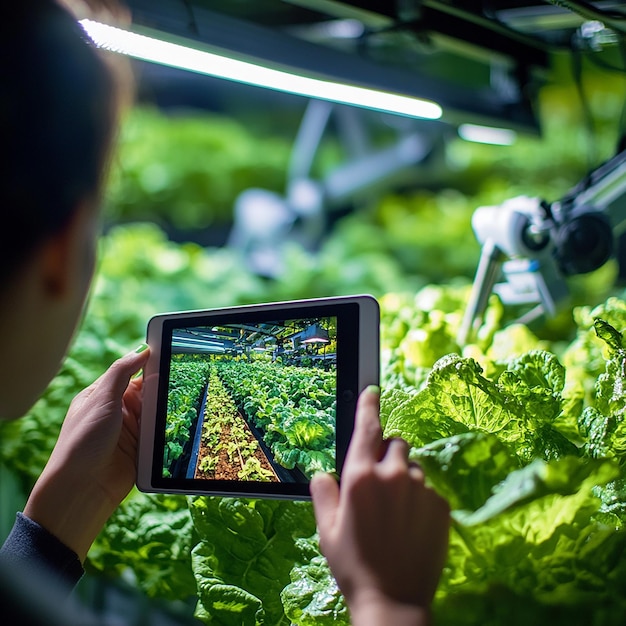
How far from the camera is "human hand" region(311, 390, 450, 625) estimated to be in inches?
23.7

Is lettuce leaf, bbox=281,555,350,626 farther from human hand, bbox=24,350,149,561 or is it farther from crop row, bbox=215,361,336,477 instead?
human hand, bbox=24,350,149,561

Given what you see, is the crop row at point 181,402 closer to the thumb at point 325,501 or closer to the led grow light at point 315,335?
the led grow light at point 315,335

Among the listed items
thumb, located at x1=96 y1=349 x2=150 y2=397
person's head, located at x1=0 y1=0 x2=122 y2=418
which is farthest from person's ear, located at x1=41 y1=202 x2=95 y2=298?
thumb, located at x1=96 y1=349 x2=150 y2=397

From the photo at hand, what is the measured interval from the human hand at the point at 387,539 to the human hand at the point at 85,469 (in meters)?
0.38

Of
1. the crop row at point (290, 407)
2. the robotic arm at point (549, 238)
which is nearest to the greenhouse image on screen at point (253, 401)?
the crop row at point (290, 407)

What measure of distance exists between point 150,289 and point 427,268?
1201 mm

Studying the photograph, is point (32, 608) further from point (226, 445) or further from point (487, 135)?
point (487, 135)

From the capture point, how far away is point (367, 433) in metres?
0.67

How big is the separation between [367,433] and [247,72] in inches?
29.6

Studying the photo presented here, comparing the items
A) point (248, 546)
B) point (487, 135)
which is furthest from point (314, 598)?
point (487, 135)

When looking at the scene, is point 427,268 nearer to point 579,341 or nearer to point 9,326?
point 579,341

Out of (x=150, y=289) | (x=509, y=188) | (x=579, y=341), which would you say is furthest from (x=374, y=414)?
(x=509, y=188)

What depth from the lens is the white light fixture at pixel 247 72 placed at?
103 cm

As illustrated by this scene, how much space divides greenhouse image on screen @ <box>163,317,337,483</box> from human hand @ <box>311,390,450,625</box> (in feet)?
0.52
